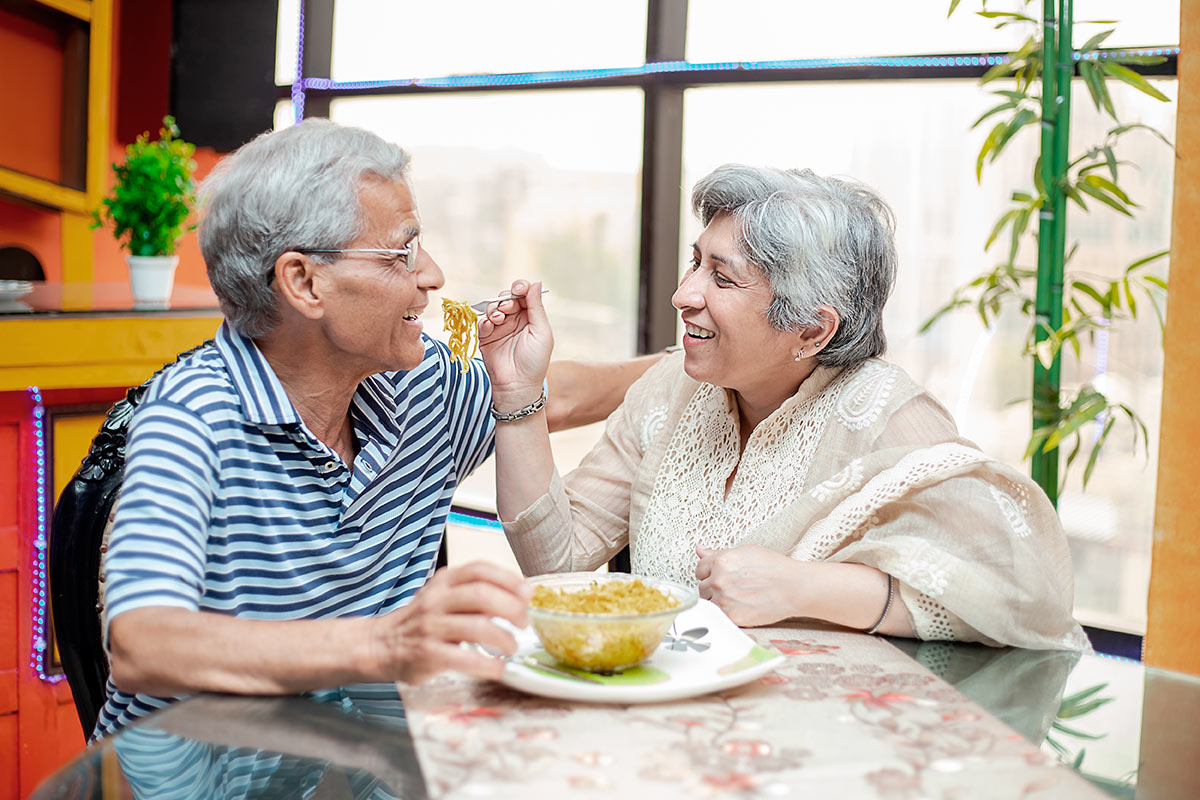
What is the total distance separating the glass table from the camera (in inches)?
41.5

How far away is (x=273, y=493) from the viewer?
1542 mm

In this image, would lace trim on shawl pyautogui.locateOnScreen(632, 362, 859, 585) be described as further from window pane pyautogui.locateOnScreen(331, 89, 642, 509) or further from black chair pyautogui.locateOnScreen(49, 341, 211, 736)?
window pane pyautogui.locateOnScreen(331, 89, 642, 509)

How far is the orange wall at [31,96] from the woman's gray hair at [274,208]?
99.0 inches

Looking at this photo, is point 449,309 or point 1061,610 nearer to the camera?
point 1061,610

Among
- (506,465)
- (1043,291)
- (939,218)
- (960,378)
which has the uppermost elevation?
(939,218)

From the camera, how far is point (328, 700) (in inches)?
48.9

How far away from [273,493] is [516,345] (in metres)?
0.52

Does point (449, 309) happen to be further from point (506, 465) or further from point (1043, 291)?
point (1043, 291)

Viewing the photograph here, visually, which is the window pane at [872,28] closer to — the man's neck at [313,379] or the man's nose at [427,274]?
the man's nose at [427,274]

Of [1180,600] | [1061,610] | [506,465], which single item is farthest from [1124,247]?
[506,465]

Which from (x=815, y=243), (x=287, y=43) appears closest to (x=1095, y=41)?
(x=815, y=243)

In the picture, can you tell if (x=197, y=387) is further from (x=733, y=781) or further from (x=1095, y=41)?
(x=1095, y=41)

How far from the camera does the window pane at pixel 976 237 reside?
274 cm

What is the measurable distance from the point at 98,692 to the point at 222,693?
53 cm
